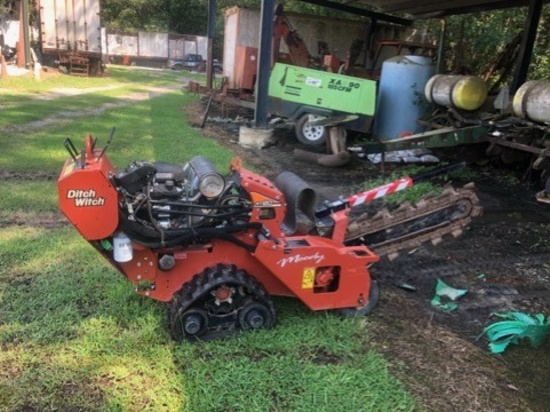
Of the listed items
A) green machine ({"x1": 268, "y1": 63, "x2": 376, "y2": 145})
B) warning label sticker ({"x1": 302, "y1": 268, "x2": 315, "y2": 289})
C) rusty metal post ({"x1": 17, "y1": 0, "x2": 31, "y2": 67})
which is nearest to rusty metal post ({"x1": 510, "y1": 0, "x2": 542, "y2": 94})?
green machine ({"x1": 268, "y1": 63, "x2": 376, "y2": 145})

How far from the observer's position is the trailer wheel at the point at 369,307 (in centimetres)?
376

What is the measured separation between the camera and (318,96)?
32.9 ft

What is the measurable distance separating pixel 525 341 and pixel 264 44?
761cm

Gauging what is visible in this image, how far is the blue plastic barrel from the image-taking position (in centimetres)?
1059

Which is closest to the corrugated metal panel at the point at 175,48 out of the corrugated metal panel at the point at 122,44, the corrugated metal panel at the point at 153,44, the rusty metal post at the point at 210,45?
the corrugated metal panel at the point at 153,44

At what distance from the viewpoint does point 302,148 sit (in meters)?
10.5

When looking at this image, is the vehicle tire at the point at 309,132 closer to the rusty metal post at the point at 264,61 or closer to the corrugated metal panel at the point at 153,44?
the rusty metal post at the point at 264,61

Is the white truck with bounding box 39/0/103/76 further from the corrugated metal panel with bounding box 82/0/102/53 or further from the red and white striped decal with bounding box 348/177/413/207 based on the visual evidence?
the red and white striped decal with bounding box 348/177/413/207

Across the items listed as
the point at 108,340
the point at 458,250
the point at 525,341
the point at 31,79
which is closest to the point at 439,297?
the point at 525,341

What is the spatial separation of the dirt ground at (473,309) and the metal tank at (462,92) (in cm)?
193

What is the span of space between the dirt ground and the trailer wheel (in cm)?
6

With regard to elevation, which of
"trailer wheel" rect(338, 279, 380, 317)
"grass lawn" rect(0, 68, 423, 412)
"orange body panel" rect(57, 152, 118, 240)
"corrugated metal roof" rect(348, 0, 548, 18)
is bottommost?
"grass lawn" rect(0, 68, 423, 412)

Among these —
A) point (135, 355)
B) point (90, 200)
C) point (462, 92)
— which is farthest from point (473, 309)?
point (462, 92)

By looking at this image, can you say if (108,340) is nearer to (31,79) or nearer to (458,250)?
(458,250)
